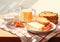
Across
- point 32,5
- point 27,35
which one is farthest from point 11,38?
point 32,5

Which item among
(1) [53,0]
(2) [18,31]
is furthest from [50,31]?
(1) [53,0]

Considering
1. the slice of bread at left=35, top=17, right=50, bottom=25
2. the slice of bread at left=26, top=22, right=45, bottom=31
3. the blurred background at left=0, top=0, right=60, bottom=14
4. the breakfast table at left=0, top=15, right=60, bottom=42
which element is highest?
the blurred background at left=0, top=0, right=60, bottom=14

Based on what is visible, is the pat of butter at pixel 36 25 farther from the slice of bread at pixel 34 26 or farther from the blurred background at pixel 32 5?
the blurred background at pixel 32 5

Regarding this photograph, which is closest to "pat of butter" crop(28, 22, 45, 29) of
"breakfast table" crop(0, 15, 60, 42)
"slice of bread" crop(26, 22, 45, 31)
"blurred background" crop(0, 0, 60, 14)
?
"slice of bread" crop(26, 22, 45, 31)

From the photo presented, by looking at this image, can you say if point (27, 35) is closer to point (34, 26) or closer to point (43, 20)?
point (34, 26)

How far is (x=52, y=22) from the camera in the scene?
1308 mm

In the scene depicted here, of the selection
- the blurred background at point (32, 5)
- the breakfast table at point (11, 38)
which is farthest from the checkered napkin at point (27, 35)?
the blurred background at point (32, 5)

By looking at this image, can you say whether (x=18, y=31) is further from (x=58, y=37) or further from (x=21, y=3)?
(x=21, y=3)

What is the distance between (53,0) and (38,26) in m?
0.73

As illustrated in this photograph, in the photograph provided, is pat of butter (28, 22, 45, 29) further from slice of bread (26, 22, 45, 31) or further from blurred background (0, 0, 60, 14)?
blurred background (0, 0, 60, 14)

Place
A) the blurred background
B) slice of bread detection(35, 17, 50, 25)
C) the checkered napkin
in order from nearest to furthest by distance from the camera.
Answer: the checkered napkin → slice of bread detection(35, 17, 50, 25) → the blurred background

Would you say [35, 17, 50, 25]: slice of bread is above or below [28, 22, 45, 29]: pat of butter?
above

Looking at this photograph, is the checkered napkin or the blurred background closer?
the checkered napkin

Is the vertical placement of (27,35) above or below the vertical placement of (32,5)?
below
